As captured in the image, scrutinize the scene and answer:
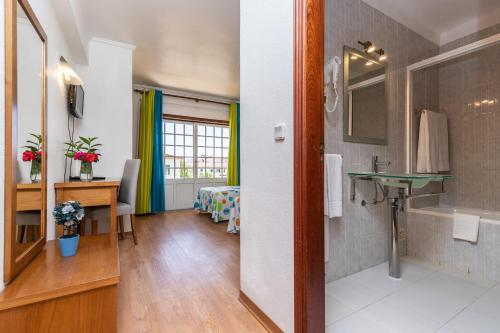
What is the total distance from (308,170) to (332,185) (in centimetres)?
78

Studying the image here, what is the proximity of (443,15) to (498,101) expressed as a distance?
1070mm

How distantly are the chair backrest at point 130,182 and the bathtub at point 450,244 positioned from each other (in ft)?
9.97

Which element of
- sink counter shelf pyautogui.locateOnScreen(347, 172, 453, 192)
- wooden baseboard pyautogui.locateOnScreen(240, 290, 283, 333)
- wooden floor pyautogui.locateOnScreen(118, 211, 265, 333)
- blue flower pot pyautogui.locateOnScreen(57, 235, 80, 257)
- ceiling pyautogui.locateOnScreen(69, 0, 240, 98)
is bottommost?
wooden floor pyautogui.locateOnScreen(118, 211, 265, 333)

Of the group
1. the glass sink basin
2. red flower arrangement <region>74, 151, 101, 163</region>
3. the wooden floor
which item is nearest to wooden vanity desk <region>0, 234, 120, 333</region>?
the wooden floor

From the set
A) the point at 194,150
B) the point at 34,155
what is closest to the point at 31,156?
the point at 34,155

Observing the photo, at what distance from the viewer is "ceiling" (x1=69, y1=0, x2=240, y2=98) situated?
247 cm

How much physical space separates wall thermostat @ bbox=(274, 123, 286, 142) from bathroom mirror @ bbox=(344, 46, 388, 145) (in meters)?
0.98

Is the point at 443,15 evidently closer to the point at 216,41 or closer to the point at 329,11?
the point at 329,11

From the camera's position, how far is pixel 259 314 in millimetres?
1381

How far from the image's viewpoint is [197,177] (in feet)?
17.7

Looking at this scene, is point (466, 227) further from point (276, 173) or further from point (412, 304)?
point (276, 173)

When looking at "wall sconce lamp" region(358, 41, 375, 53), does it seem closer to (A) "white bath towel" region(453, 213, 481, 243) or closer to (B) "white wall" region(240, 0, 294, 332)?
(B) "white wall" region(240, 0, 294, 332)

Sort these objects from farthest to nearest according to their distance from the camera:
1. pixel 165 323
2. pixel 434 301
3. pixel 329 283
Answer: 1. pixel 329 283
2. pixel 434 301
3. pixel 165 323

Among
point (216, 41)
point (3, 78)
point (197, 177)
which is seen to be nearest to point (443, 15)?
point (216, 41)
